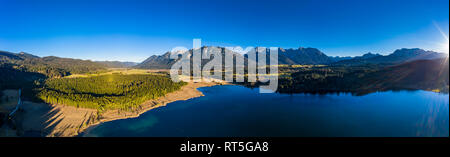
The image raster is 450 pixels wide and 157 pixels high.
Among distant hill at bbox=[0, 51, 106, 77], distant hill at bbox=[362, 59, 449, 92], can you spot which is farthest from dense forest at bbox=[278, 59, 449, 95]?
distant hill at bbox=[0, 51, 106, 77]

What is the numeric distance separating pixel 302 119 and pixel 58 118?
28482 mm

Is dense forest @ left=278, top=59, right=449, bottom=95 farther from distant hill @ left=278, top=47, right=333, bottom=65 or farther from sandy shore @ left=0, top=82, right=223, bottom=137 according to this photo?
distant hill @ left=278, top=47, right=333, bottom=65

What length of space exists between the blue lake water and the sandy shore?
1.55 metres

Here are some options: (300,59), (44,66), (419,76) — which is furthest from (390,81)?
(300,59)

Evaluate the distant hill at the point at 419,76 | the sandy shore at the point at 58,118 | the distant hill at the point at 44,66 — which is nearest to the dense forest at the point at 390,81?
the distant hill at the point at 419,76

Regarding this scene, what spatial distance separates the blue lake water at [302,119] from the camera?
13703 mm

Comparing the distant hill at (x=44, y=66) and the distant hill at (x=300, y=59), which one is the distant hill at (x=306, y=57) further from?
the distant hill at (x=44, y=66)

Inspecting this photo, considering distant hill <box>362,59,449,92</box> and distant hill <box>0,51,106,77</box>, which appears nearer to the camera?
distant hill <box>362,59,449,92</box>

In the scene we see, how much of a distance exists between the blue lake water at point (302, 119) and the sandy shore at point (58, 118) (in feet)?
5.07

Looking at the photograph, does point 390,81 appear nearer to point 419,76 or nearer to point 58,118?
point 419,76

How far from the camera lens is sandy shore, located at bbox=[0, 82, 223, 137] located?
46.2 feet

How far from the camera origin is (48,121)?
16.5 metres
